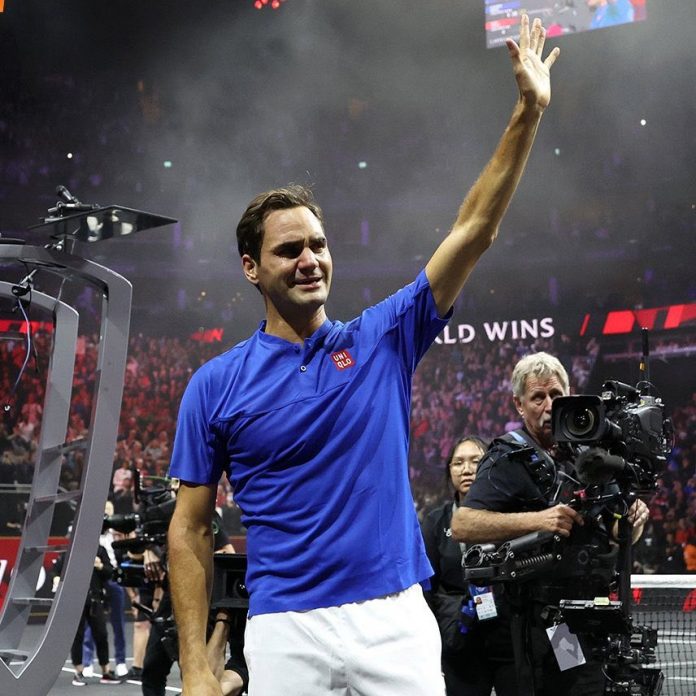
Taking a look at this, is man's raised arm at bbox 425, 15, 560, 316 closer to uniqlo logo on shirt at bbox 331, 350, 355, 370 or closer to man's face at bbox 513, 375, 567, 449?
uniqlo logo on shirt at bbox 331, 350, 355, 370

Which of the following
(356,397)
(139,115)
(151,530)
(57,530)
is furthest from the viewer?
(139,115)

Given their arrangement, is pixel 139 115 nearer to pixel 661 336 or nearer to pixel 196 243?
pixel 196 243

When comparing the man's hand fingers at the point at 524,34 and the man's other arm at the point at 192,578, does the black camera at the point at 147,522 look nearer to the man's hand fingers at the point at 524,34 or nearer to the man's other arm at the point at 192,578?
the man's other arm at the point at 192,578

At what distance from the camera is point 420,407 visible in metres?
22.3

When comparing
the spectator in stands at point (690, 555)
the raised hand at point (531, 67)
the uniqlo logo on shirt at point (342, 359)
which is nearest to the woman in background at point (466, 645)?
the uniqlo logo on shirt at point (342, 359)

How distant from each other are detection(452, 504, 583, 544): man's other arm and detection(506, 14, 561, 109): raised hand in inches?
68.4

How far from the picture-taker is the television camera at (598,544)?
3547mm

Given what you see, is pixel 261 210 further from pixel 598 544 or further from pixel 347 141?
pixel 347 141

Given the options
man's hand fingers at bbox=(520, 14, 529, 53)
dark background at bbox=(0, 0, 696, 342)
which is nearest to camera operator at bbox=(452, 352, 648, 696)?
man's hand fingers at bbox=(520, 14, 529, 53)

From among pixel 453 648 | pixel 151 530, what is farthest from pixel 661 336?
pixel 453 648

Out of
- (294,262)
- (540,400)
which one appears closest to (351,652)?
(294,262)

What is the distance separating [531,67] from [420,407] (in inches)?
794

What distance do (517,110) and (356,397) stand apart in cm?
74

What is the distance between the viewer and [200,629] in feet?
7.25
